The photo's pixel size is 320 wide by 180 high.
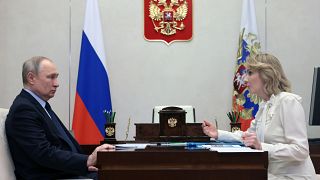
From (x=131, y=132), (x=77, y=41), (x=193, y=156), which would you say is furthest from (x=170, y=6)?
(x=193, y=156)

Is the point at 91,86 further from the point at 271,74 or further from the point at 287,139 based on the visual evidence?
the point at 287,139

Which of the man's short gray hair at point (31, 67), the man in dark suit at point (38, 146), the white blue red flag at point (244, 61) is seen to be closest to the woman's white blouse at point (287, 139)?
the man in dark suit at point (38, 146)

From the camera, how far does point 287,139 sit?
2.24 m

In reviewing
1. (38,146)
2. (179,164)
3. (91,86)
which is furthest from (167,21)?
(179,164)

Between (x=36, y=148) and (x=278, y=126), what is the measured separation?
4.33ft

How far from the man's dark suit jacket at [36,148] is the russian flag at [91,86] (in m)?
2.85

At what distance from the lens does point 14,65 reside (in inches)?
228

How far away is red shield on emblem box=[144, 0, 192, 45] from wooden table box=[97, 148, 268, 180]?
4282 mm

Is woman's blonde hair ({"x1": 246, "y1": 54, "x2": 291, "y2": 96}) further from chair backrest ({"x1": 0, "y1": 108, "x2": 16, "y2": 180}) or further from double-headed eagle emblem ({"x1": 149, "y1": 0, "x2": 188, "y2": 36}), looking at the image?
double-headed eagle emblem ({"x1": 149, "y1": 0, "x2": 188, "y2": 36})

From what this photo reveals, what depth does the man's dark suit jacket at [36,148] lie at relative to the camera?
2117 millimetres

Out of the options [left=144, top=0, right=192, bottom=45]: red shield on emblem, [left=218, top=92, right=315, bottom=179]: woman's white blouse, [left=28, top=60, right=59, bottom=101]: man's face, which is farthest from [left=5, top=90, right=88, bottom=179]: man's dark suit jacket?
[left=144, top=0, right=192, bottom=45]: red shield on emblem

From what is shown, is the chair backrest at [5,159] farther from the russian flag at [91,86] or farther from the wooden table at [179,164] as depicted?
the russian flag at [91,86]

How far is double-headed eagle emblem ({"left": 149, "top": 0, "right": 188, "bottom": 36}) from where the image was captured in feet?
19.0

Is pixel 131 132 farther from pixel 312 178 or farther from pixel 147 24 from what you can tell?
pixel 312 178
